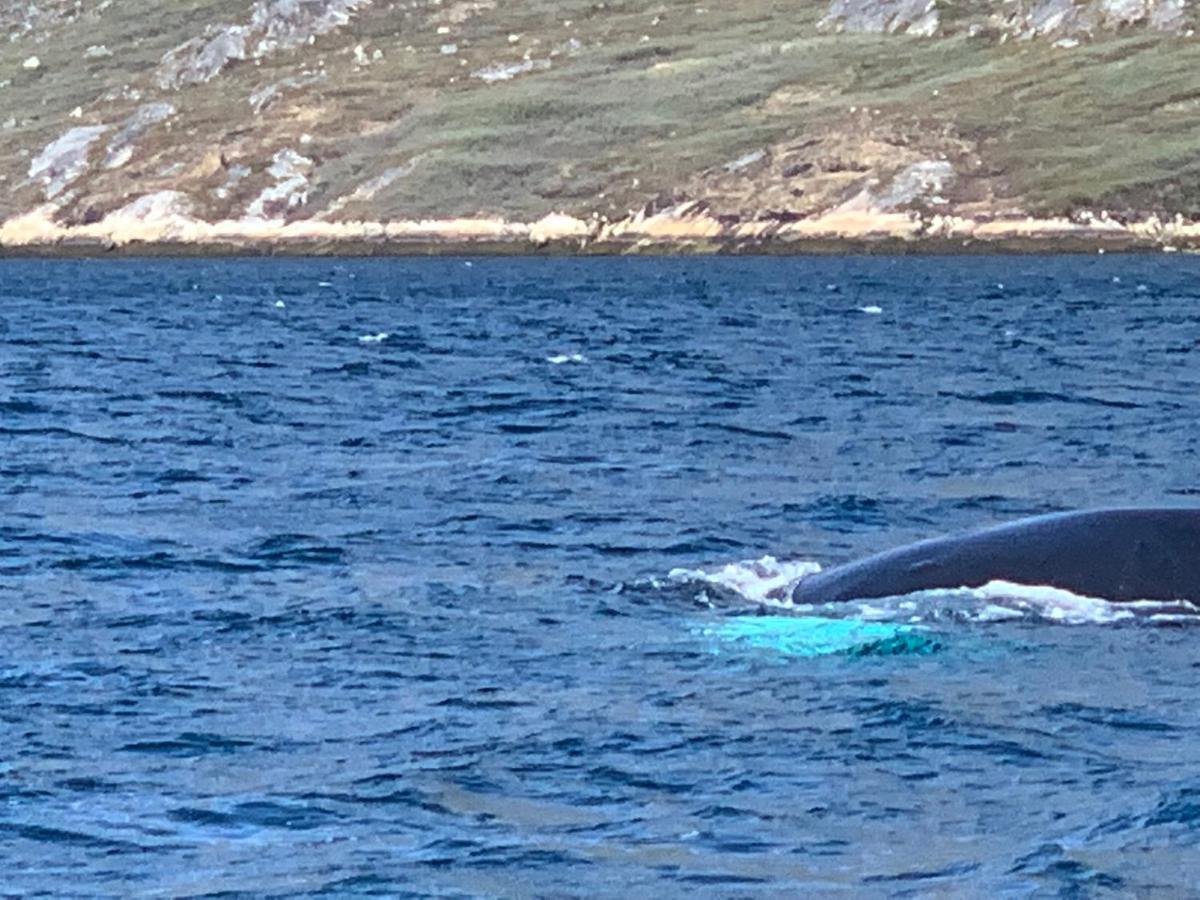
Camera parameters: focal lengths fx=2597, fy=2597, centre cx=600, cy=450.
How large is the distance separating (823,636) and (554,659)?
1991 mm

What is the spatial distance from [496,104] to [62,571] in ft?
543

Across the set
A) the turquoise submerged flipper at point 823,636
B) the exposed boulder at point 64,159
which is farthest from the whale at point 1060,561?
the exposed boulder at point 64,159

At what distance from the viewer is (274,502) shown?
28094 millimetres

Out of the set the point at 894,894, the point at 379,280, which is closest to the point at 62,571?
the point at 894,894

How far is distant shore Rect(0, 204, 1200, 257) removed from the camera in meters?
149

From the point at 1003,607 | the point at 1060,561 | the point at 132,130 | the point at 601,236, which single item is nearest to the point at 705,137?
the point at 601,236

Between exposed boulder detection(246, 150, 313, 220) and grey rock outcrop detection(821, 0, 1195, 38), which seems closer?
exposed boulder detection(246, 150, 313, 220)

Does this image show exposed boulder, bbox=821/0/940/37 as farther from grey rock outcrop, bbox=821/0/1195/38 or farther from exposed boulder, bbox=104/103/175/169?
exposed boulder, bbox=104/103/175/169

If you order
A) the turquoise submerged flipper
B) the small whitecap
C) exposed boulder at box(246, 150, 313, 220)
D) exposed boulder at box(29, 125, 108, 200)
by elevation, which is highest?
the turquoise submerged flipper

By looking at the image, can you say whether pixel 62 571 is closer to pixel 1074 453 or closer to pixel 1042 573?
pixel 1042 573

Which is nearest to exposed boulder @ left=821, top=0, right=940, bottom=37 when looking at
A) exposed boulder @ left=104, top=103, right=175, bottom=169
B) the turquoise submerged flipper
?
exposed boulder @ left=104, top=103, right=175, bottom=169

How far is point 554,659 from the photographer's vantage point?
18.3 metres

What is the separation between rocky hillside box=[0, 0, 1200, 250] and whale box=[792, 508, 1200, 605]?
13073 cm

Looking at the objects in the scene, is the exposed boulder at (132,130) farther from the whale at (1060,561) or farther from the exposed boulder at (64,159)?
the whale at (1060,561)
